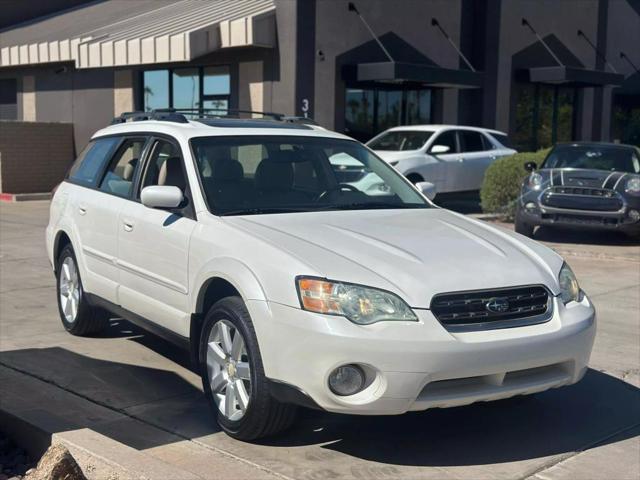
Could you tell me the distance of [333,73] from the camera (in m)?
20.2

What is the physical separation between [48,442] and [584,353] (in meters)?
2.87

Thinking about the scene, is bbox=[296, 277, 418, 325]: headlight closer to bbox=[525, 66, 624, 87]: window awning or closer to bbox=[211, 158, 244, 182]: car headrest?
bbox=[211, 158, 244, 182]: car headrest

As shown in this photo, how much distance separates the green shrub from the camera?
15.6 m

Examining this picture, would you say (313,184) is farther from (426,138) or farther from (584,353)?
(426,138)

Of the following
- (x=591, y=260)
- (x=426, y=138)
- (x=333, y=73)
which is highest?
(x=333, y=73)

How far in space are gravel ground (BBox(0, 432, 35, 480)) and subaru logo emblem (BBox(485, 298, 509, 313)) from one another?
8.16 feet

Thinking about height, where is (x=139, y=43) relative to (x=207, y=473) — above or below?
above

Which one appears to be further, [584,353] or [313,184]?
[313,184]

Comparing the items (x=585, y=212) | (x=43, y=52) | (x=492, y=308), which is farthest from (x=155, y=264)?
(x=43, y=52)

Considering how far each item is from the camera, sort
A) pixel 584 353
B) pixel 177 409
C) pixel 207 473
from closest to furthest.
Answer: pixel 207 473 < pixel 584 353 < pixel 177 409

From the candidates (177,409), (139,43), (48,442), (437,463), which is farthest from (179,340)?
(139,43)

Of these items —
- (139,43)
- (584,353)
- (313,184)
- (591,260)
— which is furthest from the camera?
(139,43)

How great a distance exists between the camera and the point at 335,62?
66.4 ft

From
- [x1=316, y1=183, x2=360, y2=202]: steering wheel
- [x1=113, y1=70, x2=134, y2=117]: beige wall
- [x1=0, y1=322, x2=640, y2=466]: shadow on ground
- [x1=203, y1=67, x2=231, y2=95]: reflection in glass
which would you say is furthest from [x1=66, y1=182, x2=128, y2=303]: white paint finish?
[x1=113, y1=70, x2=134, y2=117]: beige wall
